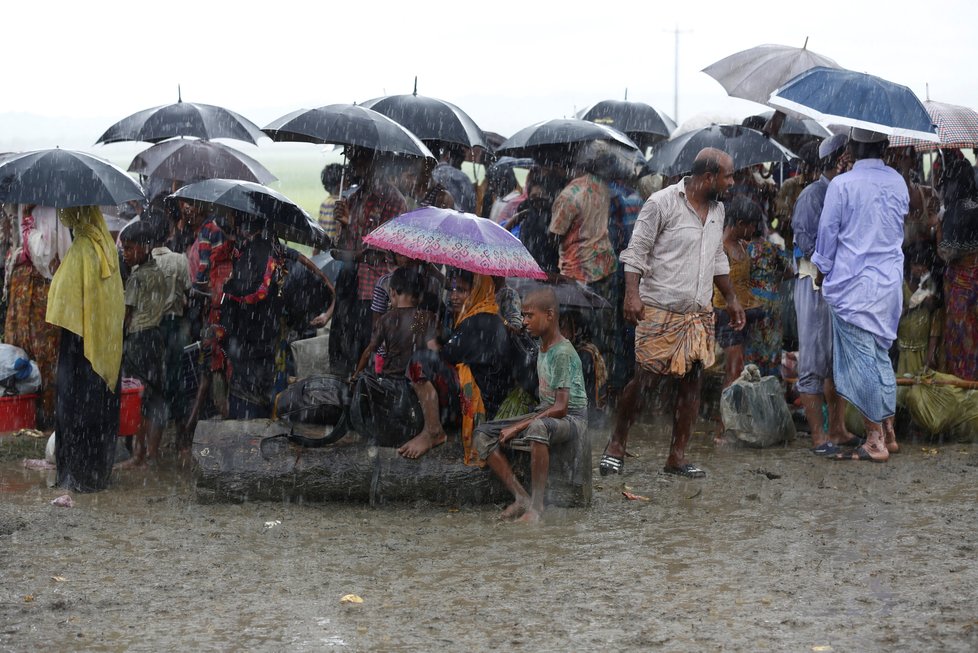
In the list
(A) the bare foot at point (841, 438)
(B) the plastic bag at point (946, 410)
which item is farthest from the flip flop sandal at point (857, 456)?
(B) the plastic bag at point (946, 410)

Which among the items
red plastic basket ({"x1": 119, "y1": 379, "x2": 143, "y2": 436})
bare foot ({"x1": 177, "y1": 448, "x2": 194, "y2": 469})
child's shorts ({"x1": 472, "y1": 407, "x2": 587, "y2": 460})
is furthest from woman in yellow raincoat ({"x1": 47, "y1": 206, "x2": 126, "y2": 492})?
child's shorts ({"x1": 472, "y1": 407, "x2": 587, "y2": 460})

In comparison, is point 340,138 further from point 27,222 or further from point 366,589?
point 366,589

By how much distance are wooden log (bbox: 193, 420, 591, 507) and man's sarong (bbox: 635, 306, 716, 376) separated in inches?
33.9

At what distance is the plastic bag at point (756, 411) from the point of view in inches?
340

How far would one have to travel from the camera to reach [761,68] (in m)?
9.78

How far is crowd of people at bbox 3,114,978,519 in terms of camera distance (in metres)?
6.90

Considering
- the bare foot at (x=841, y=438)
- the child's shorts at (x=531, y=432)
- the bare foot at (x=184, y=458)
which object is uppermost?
the child's shorts at (x=531, y=432)

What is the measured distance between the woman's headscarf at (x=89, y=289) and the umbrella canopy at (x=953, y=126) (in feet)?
17.5

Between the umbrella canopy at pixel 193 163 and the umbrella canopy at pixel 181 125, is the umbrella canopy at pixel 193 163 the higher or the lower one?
the lower one

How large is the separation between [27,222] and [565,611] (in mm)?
5560

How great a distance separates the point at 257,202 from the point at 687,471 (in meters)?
3.23

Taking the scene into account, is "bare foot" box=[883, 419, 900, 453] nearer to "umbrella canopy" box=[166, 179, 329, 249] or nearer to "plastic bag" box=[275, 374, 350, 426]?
"plastic bag" box=[275, 374, 350, 426]

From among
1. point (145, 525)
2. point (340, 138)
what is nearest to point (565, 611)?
point (145, 525)

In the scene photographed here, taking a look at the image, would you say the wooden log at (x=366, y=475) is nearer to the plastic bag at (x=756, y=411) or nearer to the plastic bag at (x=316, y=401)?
the plastic bag at (x=316, y=401)
